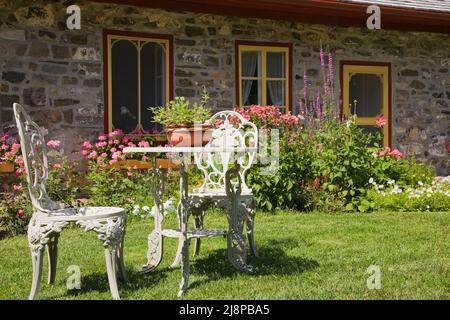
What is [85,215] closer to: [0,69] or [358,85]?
[0,69]

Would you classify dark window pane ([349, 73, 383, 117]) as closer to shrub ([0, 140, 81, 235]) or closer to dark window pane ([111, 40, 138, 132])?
dark window pane ([111, 40, 138, 132])

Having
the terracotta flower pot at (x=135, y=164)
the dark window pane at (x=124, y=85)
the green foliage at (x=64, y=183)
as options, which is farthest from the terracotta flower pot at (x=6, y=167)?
the dark window pane at (x=124, y=85)

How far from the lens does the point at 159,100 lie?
873 centimetres

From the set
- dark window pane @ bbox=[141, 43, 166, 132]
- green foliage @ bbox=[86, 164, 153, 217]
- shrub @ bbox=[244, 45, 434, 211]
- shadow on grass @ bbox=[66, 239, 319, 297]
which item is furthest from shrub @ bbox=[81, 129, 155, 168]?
shadow on grass @ bbox=[66, 239, 319, 297]

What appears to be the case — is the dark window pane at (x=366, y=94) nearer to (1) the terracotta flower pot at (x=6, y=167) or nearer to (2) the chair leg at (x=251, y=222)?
(1) the terracotta flower pot at (x=6, y=167)

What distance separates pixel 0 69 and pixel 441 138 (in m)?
7.22

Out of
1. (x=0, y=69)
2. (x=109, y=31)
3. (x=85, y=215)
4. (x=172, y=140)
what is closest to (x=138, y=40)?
(x=109, y=31)

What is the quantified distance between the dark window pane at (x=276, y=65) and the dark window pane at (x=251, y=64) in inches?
6.8

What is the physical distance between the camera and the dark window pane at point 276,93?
9.34 metres

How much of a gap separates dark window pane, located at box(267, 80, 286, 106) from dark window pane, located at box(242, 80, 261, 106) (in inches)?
7.4

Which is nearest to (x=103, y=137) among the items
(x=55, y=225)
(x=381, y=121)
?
(x=381, y=121)

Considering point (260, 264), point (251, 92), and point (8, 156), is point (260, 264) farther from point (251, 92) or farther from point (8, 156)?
point (251, 92)

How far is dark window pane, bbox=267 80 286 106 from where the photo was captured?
9336 mm

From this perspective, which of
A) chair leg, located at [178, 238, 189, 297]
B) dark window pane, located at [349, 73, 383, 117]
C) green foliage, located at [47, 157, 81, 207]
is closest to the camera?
chair leg, located at [178, 238, 189, 297]
